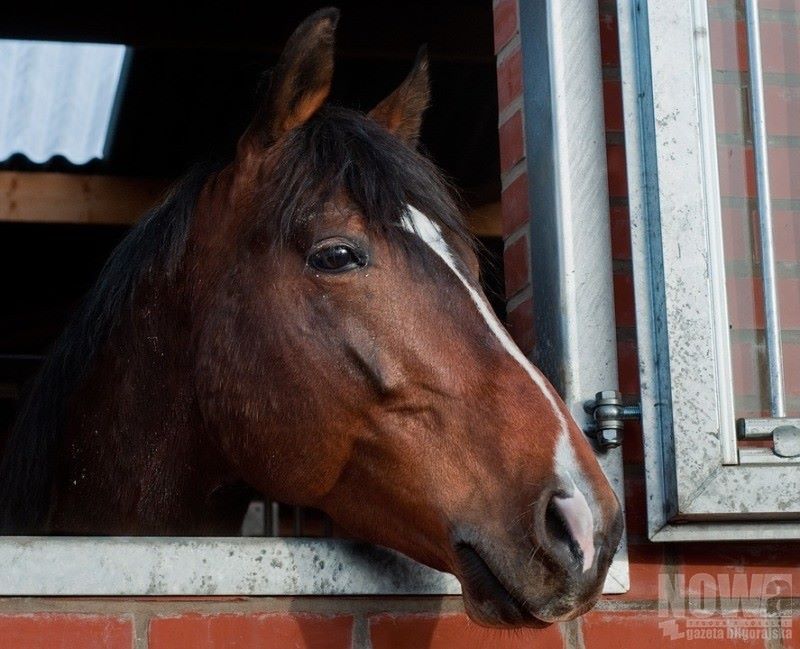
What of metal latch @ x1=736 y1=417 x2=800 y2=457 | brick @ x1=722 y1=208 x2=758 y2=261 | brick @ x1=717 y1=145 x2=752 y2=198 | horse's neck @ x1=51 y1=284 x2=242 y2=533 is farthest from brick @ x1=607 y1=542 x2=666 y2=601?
horse's neck @ x1=51 y1=284 x2=242 y2=533

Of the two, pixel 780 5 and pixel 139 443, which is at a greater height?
pixel 780 5

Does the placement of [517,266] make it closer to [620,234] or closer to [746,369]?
[620,234]

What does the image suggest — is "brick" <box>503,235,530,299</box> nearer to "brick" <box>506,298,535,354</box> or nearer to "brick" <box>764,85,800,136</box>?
"brick" <box>506,298,535,354</box>

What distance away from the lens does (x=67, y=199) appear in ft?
17.0

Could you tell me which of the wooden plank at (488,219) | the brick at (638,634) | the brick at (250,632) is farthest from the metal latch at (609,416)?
the wooden plank at (488,219)

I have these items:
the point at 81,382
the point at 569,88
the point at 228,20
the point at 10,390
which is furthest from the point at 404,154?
the point at 10,390

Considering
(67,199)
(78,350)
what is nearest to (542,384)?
(78,350)

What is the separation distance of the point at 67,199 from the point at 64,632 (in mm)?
3713

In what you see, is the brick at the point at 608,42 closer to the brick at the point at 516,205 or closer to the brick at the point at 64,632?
the brick at the point at 516,205

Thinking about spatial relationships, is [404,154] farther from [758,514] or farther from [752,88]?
[758,514]

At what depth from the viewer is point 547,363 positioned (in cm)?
212

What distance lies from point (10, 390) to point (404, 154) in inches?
143

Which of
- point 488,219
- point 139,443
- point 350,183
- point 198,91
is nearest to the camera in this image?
point 350,183

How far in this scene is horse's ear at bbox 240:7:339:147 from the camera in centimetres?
199
